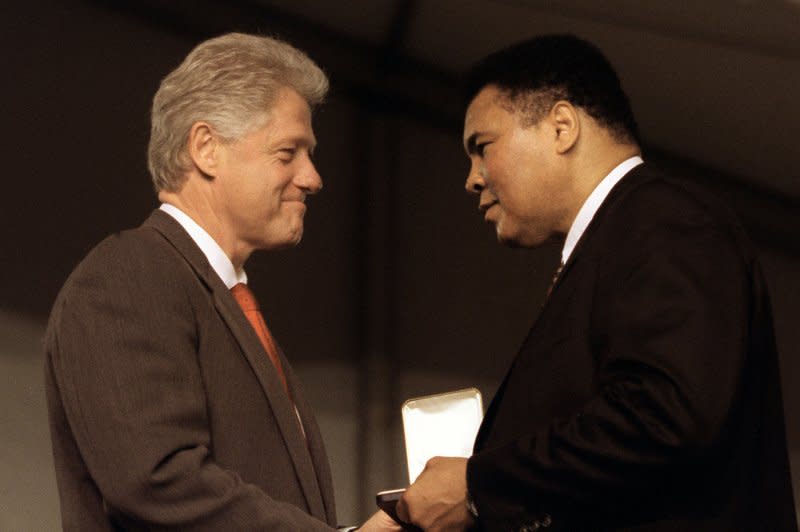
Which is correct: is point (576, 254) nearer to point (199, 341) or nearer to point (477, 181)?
point (477, 181)

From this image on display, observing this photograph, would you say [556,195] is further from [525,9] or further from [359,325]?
[359,325]

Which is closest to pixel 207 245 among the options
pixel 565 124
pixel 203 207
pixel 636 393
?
→ pixel 203 207

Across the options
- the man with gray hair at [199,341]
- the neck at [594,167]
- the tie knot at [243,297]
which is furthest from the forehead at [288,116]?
the neck at [594,167]

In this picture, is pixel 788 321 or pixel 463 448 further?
pixel 788 321

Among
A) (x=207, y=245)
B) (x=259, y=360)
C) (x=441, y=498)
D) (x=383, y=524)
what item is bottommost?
(x=383, y=524)

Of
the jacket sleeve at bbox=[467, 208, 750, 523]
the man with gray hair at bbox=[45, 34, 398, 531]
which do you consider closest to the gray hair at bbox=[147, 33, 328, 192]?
the man with gray hair at bbox=[45, 34, 398, 531]

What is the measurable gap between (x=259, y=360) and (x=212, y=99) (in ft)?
1.52

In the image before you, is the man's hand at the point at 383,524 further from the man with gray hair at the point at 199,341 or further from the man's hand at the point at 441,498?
the man's hand at the point at 441,498

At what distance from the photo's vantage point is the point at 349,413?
13.3 feet

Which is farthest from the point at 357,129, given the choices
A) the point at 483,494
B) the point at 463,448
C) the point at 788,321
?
the point at 483,494

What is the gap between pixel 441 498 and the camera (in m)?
1.67

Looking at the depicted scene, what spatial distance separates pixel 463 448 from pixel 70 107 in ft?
5.90

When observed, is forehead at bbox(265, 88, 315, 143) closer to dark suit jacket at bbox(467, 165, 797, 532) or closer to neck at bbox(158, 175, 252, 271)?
neck at bbox(158, 175, 252, 271)

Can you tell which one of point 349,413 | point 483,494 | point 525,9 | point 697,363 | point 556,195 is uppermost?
point 525,9
